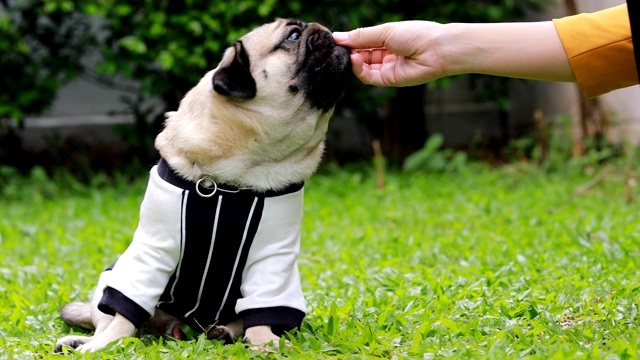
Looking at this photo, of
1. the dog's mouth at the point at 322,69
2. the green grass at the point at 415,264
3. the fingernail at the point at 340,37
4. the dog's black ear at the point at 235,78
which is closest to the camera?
the green grass at the point at 415,264

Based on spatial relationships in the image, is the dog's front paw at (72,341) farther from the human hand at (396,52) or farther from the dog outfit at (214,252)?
the human hand at (396,52)

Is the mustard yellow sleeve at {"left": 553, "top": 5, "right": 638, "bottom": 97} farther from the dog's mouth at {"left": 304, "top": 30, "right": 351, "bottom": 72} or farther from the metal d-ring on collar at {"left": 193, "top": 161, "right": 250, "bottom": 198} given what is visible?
the metal d-ring on collar at {"left": 193, "top": 161, "right": 250, "bottom": 198}

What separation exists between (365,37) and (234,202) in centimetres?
89

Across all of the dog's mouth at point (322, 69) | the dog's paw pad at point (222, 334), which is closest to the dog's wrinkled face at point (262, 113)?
the dog's mouth at point (322, 69)

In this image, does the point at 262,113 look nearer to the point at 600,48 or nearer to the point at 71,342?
the point at 71,342

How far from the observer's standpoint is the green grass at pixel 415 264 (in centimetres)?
312

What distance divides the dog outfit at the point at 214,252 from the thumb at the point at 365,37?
2.31ft

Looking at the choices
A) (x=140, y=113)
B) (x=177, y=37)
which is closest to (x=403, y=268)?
(x=177, y=37)

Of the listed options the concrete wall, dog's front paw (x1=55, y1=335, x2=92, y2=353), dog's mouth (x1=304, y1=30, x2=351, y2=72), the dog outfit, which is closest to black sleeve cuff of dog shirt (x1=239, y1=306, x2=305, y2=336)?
the dog outfit

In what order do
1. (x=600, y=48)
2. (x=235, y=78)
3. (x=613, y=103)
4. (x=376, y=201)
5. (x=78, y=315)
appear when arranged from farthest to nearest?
1. (x=613, y=103)
2. (x=376, y=201)
3. (x=78, y=315)
4. (x=235, y=78)
5. (x=600, y=48)

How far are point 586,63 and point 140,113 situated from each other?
6889mm

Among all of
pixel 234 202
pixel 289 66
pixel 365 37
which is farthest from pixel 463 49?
pixel 234 202

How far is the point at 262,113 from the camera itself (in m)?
3.30

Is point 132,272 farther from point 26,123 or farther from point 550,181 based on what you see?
point 26,123
